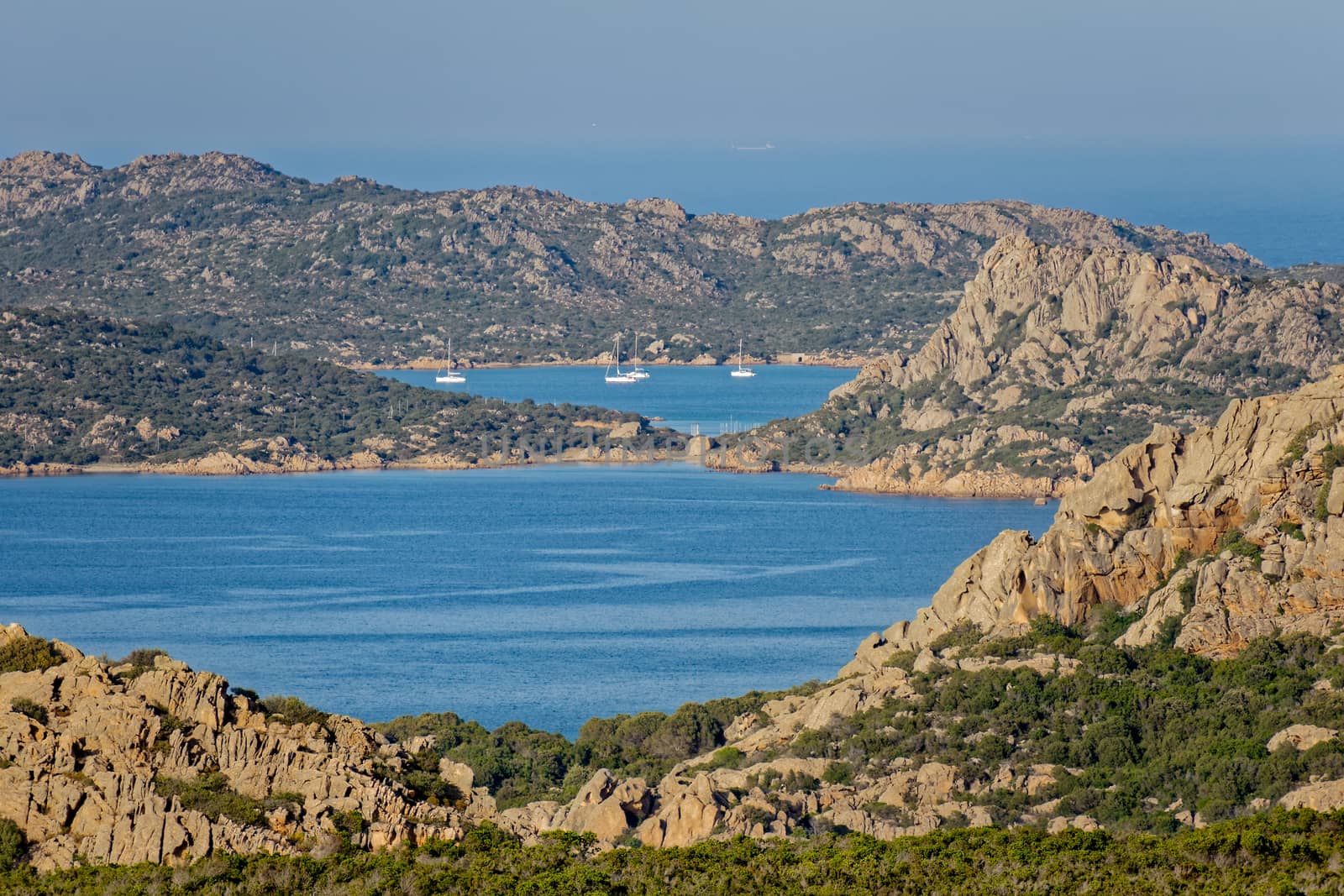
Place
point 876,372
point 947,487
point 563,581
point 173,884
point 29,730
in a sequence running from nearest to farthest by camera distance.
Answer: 1. point 173,884
2. point 29,730
3. point 563,581
4. point 947,487
5. point 876,372

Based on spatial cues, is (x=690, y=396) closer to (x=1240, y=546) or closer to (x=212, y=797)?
(x=1240, y=546)

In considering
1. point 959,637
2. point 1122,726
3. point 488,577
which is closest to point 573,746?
point 959,637

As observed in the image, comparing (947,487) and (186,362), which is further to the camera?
(186,362)

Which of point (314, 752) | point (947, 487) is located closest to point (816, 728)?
point (314, 752)

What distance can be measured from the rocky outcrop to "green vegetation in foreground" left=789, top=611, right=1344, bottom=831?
2.74 ft

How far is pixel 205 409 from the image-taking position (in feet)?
490

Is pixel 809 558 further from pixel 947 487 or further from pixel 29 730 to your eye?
pixel 29 730

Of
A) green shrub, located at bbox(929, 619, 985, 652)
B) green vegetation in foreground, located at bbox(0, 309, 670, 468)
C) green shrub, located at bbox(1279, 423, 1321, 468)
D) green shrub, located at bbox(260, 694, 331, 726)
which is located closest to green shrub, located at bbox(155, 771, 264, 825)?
green shrub, located at bbox(260, 694, 331, 726)

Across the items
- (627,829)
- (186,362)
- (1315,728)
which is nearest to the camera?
(627,829)

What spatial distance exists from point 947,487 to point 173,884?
90.7 meters

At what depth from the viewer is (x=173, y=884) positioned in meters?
29.7

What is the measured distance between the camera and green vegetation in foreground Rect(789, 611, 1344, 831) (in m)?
42.7

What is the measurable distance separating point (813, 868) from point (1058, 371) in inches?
3805

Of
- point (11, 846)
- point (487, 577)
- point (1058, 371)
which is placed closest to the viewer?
point (11, 846)
